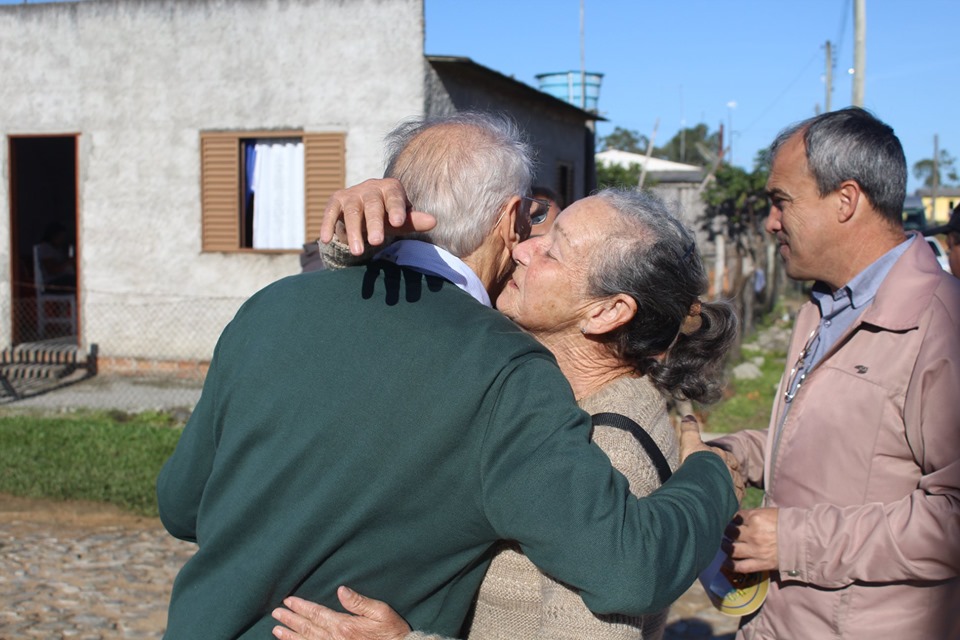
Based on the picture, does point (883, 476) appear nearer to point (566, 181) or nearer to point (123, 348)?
point (123, 348)

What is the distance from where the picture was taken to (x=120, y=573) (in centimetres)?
580

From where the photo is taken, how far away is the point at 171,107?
1212 centimetres

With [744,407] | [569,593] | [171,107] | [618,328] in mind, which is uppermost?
[171,107]

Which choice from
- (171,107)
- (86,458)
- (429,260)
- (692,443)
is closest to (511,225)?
(429,260)

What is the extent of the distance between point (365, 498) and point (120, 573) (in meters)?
4.70

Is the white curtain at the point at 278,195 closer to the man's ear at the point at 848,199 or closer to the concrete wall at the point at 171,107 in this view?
the concrete wall at the point at 171,107

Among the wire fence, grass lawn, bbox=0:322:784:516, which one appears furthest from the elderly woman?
the wire fence

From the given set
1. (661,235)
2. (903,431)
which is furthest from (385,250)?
(903,431)

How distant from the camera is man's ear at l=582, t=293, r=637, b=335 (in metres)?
2.10

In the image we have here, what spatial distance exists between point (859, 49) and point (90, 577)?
1271 centimetres

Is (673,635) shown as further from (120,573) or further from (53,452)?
(53,452)

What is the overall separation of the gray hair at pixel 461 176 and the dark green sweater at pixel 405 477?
0.19m

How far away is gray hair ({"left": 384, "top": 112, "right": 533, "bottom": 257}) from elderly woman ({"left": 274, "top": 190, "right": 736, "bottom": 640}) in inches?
7.8

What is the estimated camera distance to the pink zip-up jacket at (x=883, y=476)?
7.27ft
